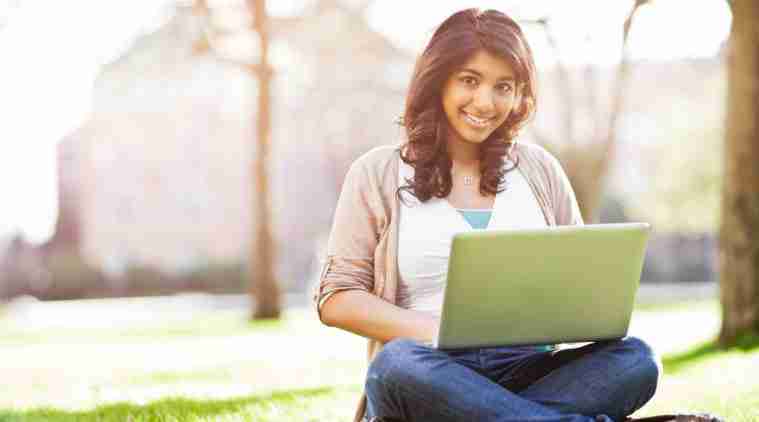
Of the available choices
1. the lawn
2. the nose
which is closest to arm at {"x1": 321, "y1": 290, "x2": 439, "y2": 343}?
the nose

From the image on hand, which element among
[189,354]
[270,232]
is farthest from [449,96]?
[270,232]

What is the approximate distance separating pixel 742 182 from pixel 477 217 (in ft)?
17.7

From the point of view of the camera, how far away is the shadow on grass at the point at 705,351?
26.5ft

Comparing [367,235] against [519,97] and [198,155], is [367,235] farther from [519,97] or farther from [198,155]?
[198,155]

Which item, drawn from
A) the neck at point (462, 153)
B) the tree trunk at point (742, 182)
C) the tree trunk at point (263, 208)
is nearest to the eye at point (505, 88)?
the neck at point (462, 153)

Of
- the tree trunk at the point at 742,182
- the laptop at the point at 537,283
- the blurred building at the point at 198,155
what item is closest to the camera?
the laptop at the point at 537,283

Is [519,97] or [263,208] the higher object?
[519,97]

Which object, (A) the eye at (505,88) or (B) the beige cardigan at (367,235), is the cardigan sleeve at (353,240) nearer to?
(B) the beige cardigan at (367,235)

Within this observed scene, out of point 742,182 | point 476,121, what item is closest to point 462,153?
point 476,121

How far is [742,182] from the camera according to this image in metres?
8.48

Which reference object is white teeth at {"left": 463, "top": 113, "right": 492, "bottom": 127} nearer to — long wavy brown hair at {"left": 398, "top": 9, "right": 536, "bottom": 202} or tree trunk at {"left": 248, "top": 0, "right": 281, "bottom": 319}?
long wavy brown hair at {"left": 398, "top": 9, "right": 536, "bottom": 202}

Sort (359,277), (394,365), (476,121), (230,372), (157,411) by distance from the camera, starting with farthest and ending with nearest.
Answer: (230,372)
(157,411)
(476,121)
(359,277)
(394,365)

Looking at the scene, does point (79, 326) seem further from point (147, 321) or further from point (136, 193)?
point (136, 193)

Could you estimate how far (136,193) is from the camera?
2953cm
